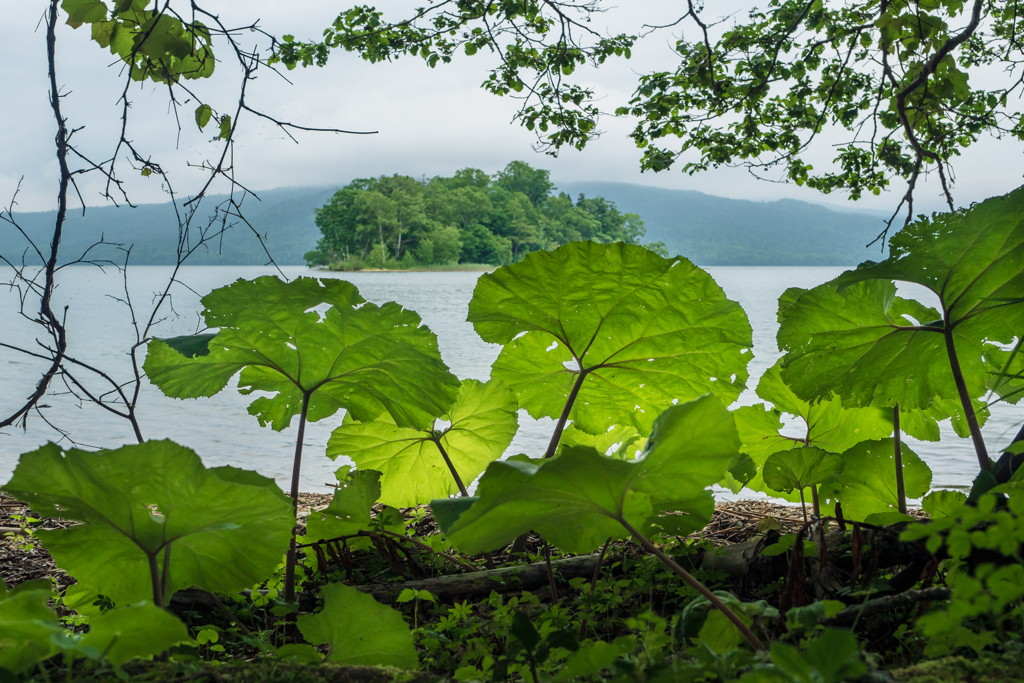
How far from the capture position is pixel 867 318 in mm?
1264

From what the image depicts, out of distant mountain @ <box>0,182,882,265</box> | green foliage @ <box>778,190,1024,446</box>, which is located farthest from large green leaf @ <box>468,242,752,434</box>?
distant mountain @ <box>0,182,882,265</box>

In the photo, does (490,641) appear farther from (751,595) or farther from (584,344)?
(584,344)

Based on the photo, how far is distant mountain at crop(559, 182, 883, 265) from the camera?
75.4 metres

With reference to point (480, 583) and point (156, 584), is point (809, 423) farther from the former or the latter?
point (156, 584)

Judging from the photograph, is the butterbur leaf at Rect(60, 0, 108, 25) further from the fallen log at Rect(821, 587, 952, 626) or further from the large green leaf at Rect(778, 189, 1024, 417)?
the fallen log at Rect(821, 587, 952, 626)

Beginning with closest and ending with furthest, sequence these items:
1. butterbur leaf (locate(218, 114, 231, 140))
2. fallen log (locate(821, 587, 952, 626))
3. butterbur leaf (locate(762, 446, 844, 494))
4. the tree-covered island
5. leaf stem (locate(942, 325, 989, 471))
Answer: fallen log (locate(821, 587, 952, 626))
leaf stem (locate(942, 325, 989, 471))
butterbur leaf (locate(762, 446, 844, 494))
butterbur leaf (locate(218, 114, 231, 140))
the tree-covered island

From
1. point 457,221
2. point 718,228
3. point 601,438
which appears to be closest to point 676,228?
point 718,228

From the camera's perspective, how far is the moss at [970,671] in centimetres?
59

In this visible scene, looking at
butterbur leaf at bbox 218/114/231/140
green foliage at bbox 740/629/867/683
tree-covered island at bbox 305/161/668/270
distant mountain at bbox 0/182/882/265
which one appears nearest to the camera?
green foliage at bbox 740/629/867/683

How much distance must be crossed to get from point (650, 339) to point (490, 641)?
0.72m

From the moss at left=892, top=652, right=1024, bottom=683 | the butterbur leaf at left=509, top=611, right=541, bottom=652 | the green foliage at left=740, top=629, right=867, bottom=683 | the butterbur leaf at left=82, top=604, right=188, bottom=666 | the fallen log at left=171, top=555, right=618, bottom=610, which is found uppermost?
the green foliage at left=740, top=629, right=867, bottom=683

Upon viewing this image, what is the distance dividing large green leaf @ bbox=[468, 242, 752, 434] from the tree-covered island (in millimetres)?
39435

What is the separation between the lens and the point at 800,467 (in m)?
1.26

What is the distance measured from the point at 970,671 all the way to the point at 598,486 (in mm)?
410
